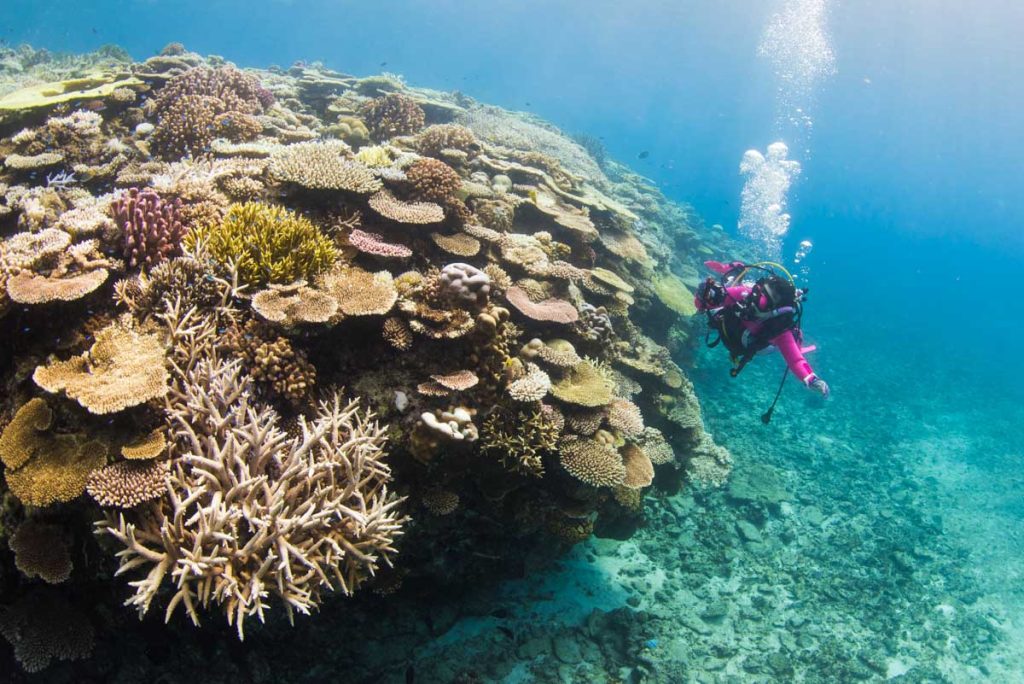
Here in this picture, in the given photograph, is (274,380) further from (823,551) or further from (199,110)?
(823,551)

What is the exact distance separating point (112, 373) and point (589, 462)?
453 centimetres

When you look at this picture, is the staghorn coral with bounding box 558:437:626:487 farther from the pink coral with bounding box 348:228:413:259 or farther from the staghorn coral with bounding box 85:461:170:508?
the staghorn coral with bounding box 85:461:170:508

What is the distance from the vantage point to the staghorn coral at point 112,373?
3.37 m

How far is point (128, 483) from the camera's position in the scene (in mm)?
3297

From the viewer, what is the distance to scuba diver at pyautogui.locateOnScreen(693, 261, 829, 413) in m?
7.36

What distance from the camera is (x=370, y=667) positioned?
552cm

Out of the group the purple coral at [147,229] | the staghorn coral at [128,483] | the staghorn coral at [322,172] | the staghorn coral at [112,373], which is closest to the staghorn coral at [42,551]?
the staghorn coral at [128,483]

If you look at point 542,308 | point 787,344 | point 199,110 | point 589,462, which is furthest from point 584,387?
point 199,110

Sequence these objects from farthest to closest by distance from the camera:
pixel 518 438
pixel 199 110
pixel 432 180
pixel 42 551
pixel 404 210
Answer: pixel 199 110 < pixel 432 180 < pixel 404 210 < pixel 518 438 < pixel 42 551

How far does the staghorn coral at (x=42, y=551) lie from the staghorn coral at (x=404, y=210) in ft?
13.5

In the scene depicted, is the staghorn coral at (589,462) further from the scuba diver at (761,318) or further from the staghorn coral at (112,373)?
the staghorn coral at (112,373)

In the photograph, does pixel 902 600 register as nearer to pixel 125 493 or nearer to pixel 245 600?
pixel 245 600

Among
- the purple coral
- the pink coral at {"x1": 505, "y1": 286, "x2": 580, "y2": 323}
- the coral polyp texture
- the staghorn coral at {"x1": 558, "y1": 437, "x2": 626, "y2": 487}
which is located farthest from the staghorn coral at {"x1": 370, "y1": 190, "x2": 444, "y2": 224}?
the staghorn coral at {"x1": 558, "y1": 437, "x2": 626, "y2": 487}

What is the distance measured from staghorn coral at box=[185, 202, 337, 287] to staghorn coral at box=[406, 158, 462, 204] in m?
1.64
